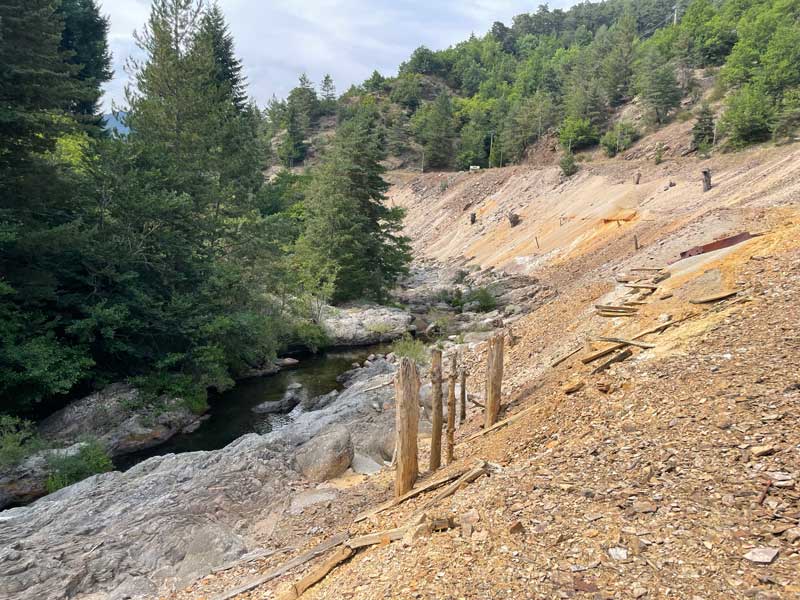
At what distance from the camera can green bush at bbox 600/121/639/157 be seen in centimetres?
4903

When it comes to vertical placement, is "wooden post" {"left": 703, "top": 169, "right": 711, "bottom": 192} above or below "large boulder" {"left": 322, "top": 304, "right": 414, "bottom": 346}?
above

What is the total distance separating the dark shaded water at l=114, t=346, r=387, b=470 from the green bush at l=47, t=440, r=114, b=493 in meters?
0.88

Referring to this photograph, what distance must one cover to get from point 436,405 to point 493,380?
6.00ft

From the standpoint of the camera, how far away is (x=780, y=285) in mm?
10016

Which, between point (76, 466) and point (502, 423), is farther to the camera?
point (76, 466)

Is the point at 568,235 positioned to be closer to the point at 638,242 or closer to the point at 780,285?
the point at 638,242

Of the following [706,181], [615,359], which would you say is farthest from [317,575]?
[706,181]

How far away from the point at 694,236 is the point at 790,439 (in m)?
15.4

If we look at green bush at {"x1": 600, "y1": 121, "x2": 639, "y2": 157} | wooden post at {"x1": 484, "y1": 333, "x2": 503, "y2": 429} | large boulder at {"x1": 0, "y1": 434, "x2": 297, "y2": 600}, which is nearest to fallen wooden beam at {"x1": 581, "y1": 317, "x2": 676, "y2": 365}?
wooden post at {"x1": 484, "y1": 333, "x2": 503, "y2": 429}

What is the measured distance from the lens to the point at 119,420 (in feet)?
50.4

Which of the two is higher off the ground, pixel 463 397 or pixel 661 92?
pixel 661 92

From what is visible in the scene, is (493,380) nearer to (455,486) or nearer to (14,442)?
(455,486)

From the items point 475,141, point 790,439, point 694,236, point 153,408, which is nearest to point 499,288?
point 694,236

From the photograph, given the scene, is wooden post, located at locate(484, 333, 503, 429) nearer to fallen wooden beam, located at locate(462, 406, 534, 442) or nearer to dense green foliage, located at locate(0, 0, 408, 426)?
fallen wooden beam, located at locate(462, 406, 534, 442)
